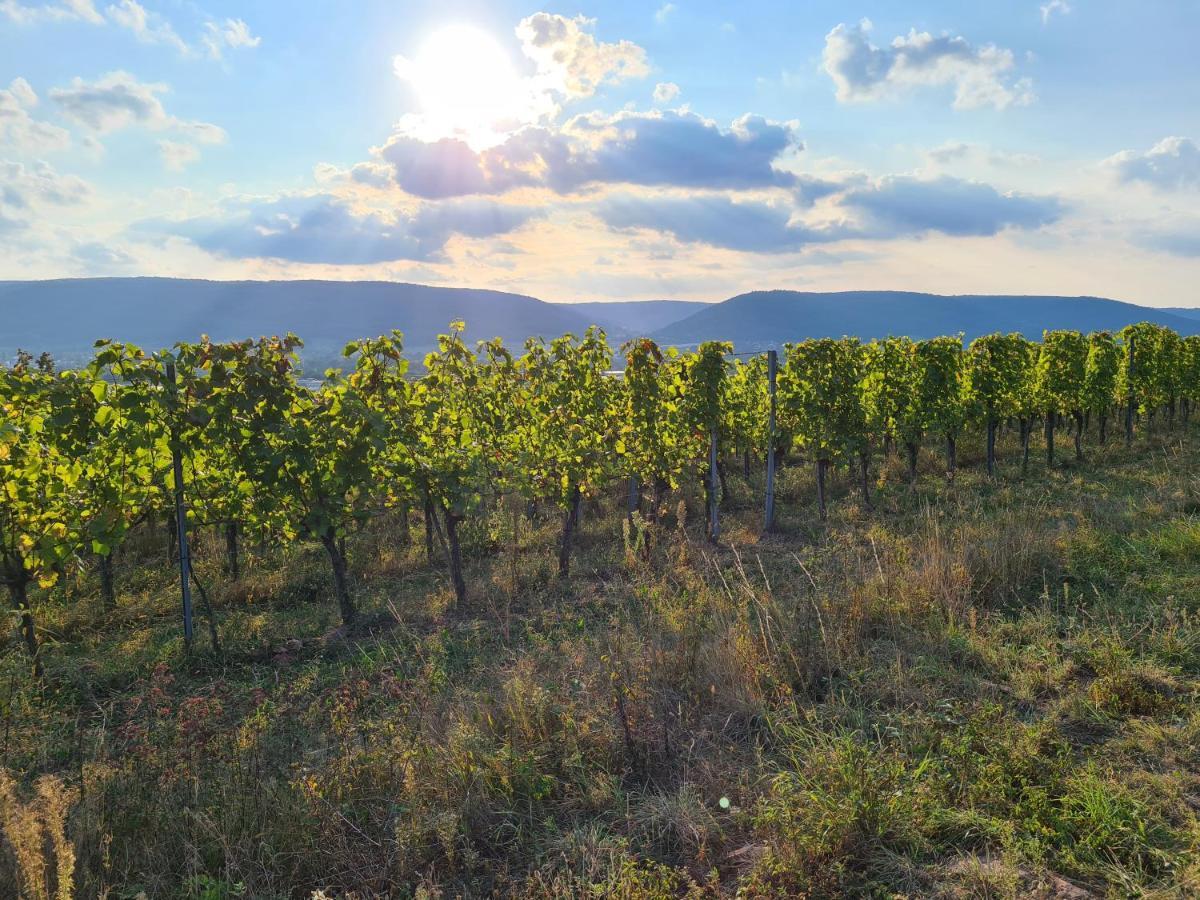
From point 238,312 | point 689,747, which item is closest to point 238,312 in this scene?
point 238,312

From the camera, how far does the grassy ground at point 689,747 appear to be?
2.86 meters

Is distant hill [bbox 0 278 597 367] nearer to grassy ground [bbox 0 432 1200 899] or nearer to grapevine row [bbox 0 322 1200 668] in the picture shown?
grapevine row [bbox 0 322 1200 668]

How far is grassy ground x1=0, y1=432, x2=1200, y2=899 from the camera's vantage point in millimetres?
2857

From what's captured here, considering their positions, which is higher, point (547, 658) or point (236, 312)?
point (236, 312)

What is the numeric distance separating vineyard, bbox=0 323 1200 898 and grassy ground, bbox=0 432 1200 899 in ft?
0.08

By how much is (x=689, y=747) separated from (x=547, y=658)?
2.15m

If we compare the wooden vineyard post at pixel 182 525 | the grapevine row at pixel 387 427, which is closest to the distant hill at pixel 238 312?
the grapevine row at pixel 387 427

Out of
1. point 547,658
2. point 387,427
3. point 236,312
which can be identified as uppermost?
point 236,312

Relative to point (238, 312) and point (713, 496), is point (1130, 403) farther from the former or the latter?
point (238, 312)

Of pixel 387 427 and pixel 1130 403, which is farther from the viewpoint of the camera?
pixel 1130 403

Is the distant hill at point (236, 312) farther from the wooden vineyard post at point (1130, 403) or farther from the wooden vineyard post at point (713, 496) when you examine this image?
the wooden vineyard post at point (713, 496)

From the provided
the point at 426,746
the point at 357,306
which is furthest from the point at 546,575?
the point at 357,306

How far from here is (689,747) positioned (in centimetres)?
366

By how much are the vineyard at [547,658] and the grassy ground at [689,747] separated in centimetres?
3
